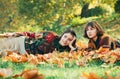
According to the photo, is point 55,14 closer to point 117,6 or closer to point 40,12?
point 40,12

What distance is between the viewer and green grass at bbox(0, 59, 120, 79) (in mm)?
2553

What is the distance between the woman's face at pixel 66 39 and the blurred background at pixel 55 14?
0.18 m

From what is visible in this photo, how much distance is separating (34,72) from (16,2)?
2.42 m

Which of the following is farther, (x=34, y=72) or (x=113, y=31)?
(x=113, y=31)

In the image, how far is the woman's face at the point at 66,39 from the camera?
381cm

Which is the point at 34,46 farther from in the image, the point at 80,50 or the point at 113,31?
the point at 113,31

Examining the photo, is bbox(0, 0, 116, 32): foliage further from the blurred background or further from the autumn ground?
the autumn ground

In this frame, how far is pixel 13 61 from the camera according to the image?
3.22 m

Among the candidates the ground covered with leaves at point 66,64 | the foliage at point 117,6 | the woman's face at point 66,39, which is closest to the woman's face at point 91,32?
the woman's face at point 66,39

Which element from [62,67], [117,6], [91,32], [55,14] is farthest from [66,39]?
[62,67]

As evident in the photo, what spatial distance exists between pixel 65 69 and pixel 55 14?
1366mm

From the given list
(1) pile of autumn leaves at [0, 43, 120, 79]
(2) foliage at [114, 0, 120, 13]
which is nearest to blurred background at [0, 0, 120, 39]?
(2) foliage at [114, 0, 120, 13]

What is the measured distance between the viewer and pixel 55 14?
4156 millimetres

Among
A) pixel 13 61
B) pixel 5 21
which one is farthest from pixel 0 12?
pixel 13 61
